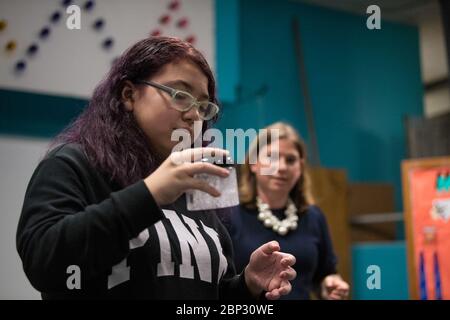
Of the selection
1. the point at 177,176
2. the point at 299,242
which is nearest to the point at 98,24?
the point at 299,242

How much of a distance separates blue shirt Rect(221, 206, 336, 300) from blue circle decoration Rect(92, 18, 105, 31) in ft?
2.74

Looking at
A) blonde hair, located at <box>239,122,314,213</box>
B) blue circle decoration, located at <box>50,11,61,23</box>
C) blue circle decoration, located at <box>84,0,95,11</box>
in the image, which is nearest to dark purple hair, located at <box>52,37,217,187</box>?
blonde hair, located at <box>239,122,314,213</box>

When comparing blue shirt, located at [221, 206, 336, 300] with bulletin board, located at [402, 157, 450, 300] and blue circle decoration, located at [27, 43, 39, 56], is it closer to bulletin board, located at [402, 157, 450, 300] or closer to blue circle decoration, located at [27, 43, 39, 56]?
bulletin board, located at [402, 157, 450, 300]

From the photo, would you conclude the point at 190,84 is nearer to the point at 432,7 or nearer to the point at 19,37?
the point at 19,37

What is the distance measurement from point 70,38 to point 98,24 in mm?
102

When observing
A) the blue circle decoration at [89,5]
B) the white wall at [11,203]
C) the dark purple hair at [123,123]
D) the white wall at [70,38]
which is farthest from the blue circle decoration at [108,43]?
the dark purple hair at [123,123]

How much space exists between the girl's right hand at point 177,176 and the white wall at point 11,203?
0.60m

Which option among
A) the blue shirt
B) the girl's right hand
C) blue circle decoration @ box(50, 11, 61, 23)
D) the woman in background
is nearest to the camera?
the girl's right hand

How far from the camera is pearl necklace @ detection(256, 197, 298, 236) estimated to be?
3.59 ft

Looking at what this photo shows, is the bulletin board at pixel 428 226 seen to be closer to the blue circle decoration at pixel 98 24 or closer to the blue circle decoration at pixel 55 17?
the blue circle decoration at pixel 98 24

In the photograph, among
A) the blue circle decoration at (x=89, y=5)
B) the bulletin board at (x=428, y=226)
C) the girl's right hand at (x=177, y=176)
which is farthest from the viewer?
the bulletin board at (x=428, y=226)

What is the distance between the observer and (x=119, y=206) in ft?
1.67

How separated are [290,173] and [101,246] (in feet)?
2.54

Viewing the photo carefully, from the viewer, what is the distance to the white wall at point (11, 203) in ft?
3.72
